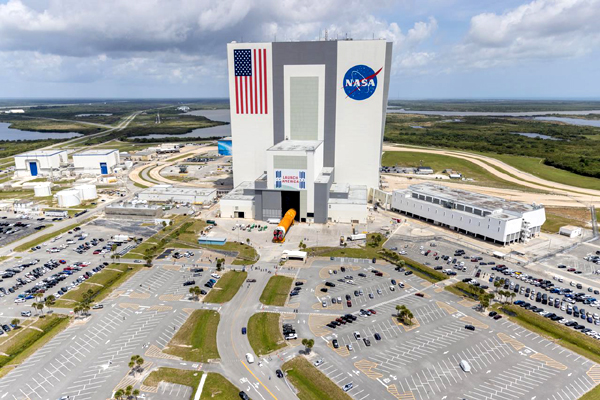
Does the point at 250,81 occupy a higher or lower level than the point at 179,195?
higher

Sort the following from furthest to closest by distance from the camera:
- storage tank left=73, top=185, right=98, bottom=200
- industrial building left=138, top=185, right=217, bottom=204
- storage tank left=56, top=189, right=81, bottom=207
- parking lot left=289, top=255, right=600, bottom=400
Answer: storage tank left=73, top=185, right=98, bottom=200 → industrial building left=138, top=185, right=217, bottom=204 → storage tank left=56, top=189, right=81, bottom=207 → parking lot left=289, top=255, right=600, bottom=400

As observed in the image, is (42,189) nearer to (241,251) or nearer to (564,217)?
(241,251)

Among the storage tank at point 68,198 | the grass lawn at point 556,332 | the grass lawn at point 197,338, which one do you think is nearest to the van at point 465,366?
the grass lawn at point 556,332

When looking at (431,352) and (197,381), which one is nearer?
(197,381)

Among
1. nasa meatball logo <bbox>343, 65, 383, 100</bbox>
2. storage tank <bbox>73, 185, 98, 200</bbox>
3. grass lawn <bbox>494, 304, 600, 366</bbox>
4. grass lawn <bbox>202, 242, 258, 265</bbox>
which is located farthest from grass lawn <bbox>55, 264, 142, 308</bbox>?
nasa meatball logo <bbox>343, 65, 383, 100</bbox>

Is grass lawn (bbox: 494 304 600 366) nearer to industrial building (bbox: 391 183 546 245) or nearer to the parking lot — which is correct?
the parking lot

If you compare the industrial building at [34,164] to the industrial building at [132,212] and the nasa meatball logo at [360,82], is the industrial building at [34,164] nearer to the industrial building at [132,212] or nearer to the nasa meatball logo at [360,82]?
the industrial building at [132,212]

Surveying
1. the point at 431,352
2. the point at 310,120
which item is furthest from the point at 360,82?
the point at 431,352
